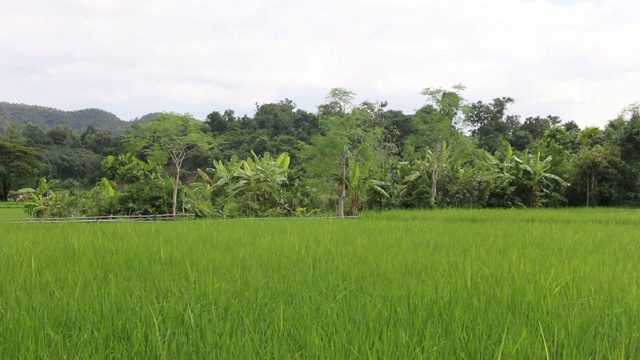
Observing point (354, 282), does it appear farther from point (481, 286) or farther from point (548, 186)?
point (548, 186)

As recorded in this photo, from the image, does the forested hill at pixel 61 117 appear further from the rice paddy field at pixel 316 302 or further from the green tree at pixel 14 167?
the rice paddy field at pixel 316 302

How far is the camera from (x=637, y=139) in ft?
38.4

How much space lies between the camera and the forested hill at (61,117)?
217ft

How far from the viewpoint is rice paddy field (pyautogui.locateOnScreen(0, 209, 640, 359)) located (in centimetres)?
131

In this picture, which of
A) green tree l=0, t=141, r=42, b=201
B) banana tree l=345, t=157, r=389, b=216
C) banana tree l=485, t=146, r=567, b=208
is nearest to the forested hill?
green tree l=0, t=141, r=42, b=201

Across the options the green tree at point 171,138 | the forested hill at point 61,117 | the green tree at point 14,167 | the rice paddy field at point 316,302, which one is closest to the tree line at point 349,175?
the green tree at point 171,138

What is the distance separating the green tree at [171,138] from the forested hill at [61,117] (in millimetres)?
61610

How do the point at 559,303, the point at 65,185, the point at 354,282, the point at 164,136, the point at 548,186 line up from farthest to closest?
the point at 65,185 → the point at 548,186 → the point at 164,136 → the point at 354,282 → the point at 559,303

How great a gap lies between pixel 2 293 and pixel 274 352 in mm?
1563

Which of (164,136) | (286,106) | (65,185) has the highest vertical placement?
(286,106)

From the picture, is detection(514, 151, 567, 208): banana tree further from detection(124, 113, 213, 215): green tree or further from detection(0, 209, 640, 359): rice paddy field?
detection(0, 209, 640, 359): rice paddy field

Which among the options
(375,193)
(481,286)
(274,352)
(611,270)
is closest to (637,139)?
(375,193)

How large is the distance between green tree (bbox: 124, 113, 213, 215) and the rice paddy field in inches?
200

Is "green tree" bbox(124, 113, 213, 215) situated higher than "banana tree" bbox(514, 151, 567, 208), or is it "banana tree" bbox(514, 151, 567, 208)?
"green tree" bbox(124, 113, 213, 215)
